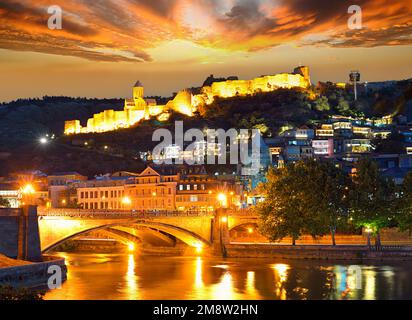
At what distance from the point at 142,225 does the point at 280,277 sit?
45.2 ft

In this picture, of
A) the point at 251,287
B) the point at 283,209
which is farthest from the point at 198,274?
the point at 283,209

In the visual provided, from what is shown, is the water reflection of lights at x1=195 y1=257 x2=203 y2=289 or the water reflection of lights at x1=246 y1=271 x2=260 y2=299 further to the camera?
the water reflection of lights at x1=195 y1=257 x2=203 y2=289

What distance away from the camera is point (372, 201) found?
165ft

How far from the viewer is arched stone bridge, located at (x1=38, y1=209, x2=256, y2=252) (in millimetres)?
48875

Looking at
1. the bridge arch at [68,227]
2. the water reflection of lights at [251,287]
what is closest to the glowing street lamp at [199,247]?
the bridge arch at [68,227]

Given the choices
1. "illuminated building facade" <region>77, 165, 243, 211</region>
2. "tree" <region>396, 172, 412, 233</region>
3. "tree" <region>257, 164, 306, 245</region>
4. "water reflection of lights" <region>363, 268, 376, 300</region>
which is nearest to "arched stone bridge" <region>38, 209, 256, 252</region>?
"tree" <region>257, 164, 306, 245</region>

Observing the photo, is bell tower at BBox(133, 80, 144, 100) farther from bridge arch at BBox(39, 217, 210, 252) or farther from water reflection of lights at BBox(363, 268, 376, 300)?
water reflection of lights at BBox(363, 268, 376, 300)

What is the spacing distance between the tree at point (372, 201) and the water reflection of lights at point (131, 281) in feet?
46.6

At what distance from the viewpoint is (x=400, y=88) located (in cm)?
14388

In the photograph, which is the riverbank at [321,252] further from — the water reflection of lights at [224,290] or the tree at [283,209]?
the water reflection of lights at [224,290]

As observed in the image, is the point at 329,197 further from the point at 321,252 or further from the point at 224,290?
the point at 224,290

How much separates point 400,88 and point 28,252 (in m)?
111
